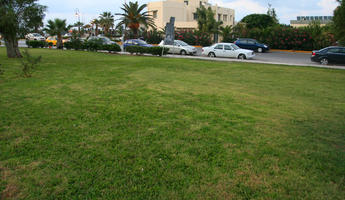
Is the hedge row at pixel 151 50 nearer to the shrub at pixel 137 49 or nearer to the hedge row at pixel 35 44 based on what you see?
the shrub at pixel 137 49

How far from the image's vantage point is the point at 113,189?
324 cm

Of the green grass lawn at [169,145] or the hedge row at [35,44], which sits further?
the hedge row at [35,44]

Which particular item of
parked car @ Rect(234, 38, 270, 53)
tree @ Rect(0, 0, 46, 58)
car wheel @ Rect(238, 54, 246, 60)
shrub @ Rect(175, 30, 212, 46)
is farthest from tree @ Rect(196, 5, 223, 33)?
tree @ Rect(0, 0, 46, 58)

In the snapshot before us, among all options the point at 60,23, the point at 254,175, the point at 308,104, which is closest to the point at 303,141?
the point at 254,175

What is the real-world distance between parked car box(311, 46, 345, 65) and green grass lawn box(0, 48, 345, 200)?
12841mm

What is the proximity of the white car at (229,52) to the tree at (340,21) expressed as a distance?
7829mm

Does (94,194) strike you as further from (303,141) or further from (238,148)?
(303,141)

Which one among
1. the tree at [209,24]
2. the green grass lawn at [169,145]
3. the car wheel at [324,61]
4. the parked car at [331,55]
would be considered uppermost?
the tree at [209,24]

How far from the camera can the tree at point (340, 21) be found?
45.6 ft

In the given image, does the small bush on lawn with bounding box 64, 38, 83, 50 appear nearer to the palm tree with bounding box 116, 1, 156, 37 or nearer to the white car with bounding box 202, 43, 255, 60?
the palm tree with bounding box 116, 1, 156, 37

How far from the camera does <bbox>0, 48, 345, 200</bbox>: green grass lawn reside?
3291 millimetres

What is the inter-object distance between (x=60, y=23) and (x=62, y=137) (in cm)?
3385

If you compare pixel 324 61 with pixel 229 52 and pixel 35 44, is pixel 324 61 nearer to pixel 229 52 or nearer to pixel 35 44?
pixel 229 52

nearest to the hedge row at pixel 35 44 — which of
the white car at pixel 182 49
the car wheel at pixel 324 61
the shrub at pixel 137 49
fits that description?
the shrub at pixel 137 49
